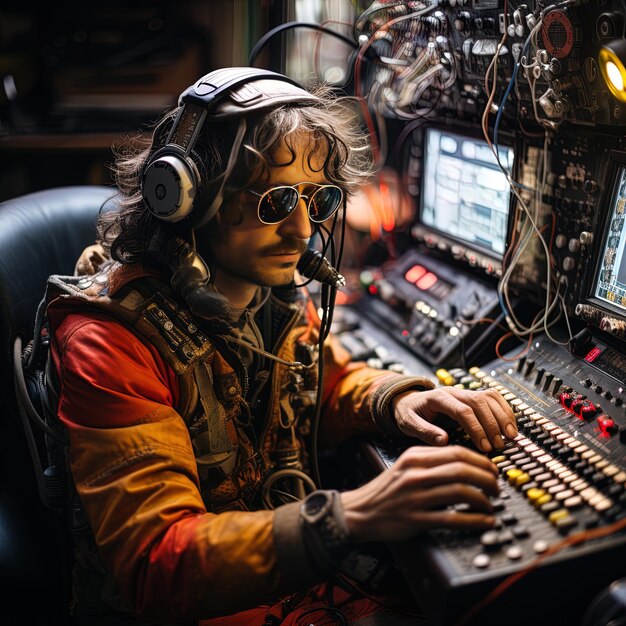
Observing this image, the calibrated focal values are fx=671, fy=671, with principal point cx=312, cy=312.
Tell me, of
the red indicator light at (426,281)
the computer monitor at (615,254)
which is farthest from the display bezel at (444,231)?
the computer monitor at (615,254)

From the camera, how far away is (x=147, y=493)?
1041 millimetres

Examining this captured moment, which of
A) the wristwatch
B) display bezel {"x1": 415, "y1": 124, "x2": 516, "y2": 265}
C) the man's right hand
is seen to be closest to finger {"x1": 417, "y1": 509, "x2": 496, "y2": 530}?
the man's right hand

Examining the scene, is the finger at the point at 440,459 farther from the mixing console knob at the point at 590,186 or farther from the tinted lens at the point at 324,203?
the mixing console knob at the point at 590,186

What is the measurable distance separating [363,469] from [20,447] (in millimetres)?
800

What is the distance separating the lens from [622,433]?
1.20 metres

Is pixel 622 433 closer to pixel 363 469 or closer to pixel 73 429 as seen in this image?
pixel 363 469

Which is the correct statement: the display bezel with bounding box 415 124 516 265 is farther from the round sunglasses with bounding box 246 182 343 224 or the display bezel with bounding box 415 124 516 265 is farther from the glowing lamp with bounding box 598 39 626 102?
the round sunglasses with bounding box 246 182 343 224

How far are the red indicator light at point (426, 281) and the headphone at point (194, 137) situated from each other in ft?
3.16

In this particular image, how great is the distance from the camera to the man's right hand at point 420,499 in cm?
99

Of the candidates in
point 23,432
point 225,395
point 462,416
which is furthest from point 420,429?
point 23,432

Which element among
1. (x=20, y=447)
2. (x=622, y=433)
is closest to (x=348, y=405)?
(x=622, y=433)

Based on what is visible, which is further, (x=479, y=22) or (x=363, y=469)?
(x=363, y=469)

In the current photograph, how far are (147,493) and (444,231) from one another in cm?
139

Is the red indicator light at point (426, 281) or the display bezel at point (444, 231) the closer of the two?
the display bezel at point (444, 231)
